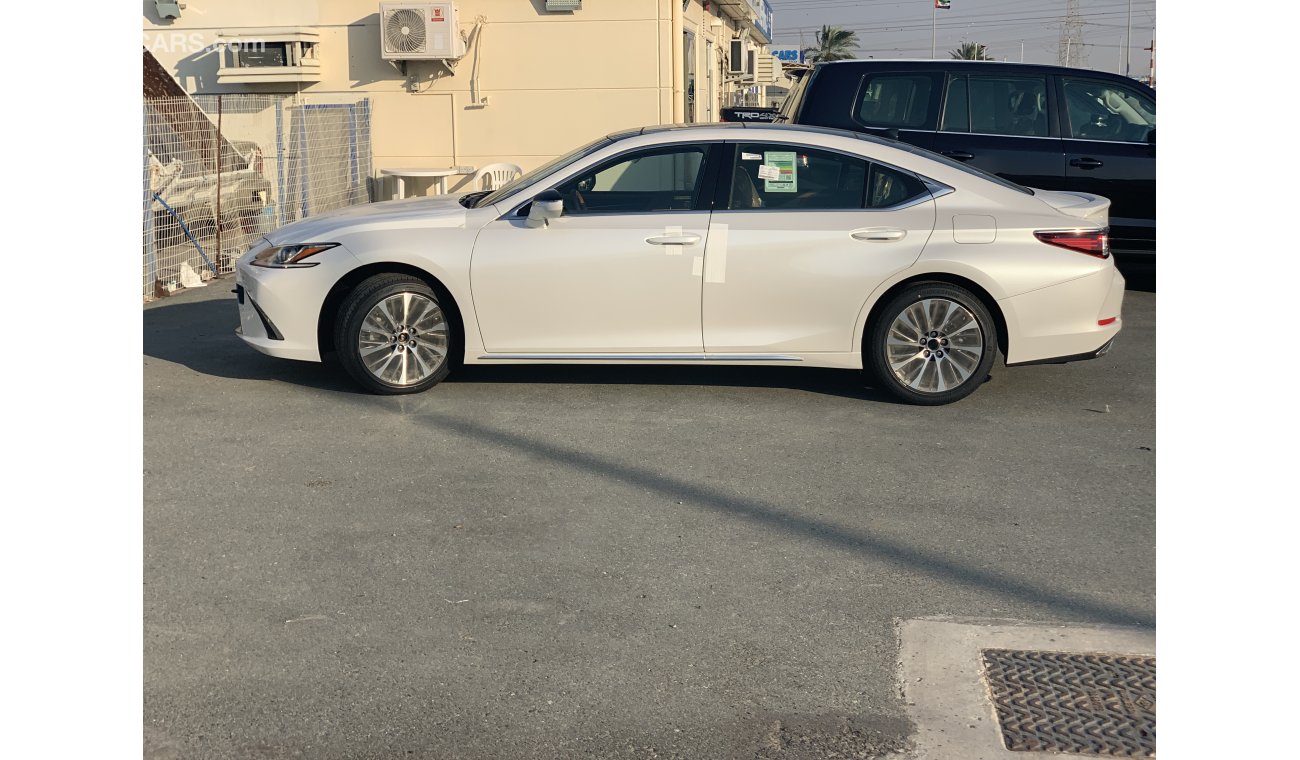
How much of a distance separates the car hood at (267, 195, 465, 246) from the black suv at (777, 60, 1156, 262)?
4236 mm

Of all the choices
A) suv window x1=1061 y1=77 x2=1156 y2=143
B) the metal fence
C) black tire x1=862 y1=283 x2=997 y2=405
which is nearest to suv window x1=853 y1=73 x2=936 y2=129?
suv window x1=1061 y1=77 x2=1156 y2=143

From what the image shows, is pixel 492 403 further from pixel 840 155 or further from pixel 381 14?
pixel 381 14

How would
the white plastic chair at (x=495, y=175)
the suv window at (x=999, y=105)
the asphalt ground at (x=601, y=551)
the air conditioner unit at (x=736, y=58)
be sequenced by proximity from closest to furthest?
1. the asphalt ground at (x=601, y=551)
2. the suv window at (x=999, y=105)
3. the white plastic chair at (x=495, y=175)
4. the air conditioner unit at (x=736, y=58)

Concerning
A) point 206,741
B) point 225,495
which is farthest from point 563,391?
point 206,741

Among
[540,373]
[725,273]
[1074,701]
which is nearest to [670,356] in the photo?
[725,273]

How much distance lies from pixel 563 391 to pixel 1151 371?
379 centimetres

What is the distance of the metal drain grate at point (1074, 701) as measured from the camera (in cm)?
369

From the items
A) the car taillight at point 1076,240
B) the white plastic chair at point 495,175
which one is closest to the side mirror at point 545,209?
the car taillight at point 1076,240

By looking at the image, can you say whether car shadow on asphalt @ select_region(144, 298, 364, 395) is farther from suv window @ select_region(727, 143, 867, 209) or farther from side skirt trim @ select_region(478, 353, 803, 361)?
suv window @ select_region(727, 143, 867, 209)

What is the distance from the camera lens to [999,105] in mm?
11141

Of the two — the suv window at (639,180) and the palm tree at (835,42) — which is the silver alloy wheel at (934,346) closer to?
the suv window at (639,180)

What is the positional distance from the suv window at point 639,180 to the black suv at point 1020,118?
3.58 metres

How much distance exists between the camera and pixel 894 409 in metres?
7.47

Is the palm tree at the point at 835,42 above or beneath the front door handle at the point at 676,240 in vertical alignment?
above
